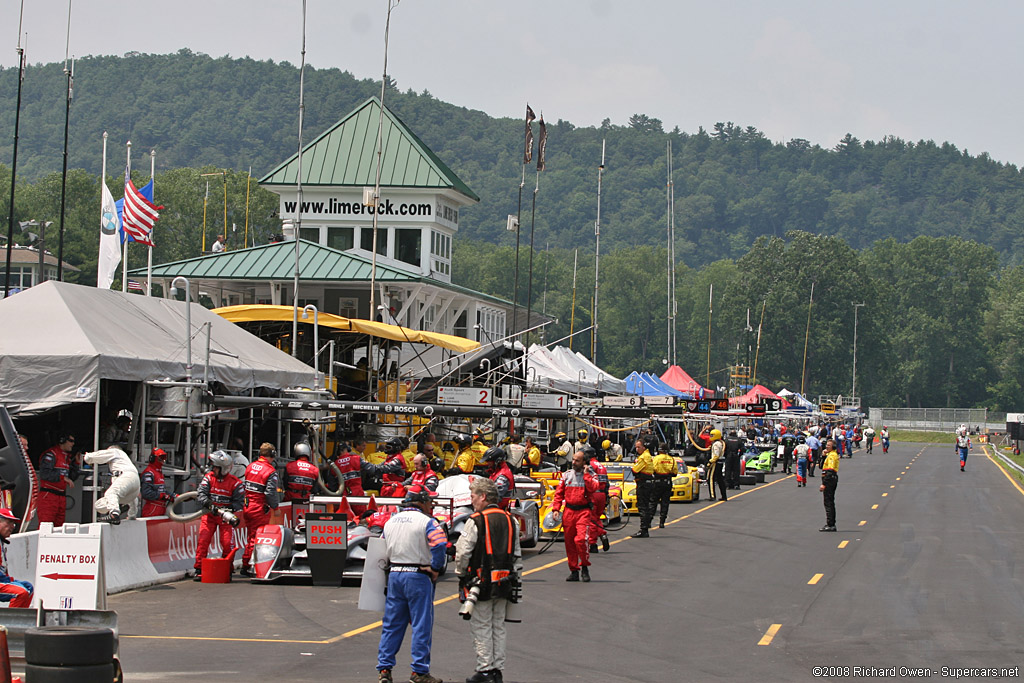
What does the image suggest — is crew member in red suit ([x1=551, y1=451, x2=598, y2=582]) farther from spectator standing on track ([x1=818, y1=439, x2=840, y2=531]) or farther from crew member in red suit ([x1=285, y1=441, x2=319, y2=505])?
spectator standing on track ([x1=818, y1=439, x2=840, y2=531])

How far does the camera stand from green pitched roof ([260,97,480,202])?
48906mm

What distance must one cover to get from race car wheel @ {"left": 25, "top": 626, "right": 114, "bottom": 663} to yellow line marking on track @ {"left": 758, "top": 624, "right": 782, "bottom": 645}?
6.94 meters

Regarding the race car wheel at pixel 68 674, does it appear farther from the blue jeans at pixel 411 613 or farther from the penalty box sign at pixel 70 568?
the blue jeans at pixel 411 613

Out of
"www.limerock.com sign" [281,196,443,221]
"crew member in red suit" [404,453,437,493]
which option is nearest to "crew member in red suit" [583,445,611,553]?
"crew member in red suit" [404,453,437,493]

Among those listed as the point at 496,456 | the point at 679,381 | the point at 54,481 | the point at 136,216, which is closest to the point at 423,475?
the point at 496,456

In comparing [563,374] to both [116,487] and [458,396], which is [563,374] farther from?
[116,487]

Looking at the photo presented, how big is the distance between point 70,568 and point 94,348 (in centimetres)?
869

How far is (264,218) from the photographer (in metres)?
97.7

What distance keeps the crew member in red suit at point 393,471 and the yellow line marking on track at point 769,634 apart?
27.2 ft

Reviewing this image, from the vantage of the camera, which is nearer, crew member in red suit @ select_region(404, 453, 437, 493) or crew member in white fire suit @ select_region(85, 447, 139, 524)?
crew member in white fire suit @ select_region(85, 447, 139, 524)

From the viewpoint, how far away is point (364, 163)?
49.2 metres

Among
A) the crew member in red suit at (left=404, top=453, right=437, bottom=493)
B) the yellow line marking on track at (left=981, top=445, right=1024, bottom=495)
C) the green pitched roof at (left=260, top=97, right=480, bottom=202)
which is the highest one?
the green pitched roof at (left=260, top=97, right=480, bottom=202)

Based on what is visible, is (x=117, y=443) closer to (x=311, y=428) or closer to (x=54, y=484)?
(x=54, y=484)

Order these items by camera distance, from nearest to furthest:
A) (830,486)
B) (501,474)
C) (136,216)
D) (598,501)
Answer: (598,501) → (501,474) → (830,486) → (136,216)
